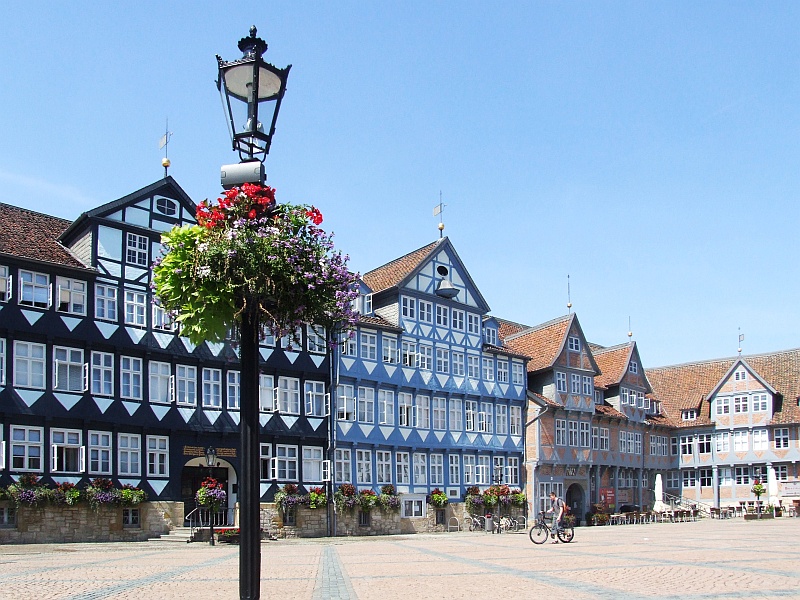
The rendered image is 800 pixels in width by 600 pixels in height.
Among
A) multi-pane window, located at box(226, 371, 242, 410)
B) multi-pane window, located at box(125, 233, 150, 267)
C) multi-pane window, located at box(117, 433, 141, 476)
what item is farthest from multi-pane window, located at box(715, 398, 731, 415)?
multi-pane window, located at box(125, 233, 150, 267)

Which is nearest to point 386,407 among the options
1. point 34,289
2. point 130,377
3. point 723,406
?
point 130,377

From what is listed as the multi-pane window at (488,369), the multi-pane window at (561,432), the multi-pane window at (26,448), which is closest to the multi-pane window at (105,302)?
the multi-pane window at (26,448)

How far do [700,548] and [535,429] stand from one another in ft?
81.1

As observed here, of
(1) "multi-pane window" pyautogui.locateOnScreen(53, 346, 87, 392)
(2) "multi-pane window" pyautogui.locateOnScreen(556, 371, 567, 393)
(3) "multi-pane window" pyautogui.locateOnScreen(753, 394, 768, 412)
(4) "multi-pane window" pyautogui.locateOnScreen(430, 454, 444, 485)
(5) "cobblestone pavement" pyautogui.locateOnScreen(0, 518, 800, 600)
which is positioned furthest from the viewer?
(3) "multi-pane window" pyautogui.locateOnScreen(753, 394, 768, 412)

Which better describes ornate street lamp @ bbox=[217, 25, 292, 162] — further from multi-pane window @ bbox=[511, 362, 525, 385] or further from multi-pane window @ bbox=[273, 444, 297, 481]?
multi-pane window @ bbox=[511, 362, 525, 385]

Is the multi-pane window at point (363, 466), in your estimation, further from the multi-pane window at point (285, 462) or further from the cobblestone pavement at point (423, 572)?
the cobblestone pavement at point (423, 572)

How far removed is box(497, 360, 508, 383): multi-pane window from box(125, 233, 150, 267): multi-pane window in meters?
21.3

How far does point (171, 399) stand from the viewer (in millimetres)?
38625

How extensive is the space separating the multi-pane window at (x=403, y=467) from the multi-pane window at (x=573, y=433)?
12523 mm

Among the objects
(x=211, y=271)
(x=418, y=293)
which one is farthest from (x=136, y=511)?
(x=211, y=271)

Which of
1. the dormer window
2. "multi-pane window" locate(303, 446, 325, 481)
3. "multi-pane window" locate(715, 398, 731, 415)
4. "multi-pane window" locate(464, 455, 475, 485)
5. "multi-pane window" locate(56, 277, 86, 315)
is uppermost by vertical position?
the dormer window

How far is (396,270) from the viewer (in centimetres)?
5000

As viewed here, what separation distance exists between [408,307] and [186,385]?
13073mm

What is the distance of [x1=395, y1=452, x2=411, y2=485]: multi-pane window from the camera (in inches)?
1846
